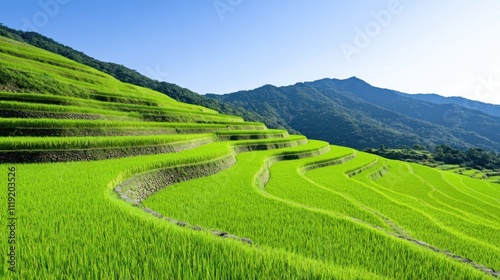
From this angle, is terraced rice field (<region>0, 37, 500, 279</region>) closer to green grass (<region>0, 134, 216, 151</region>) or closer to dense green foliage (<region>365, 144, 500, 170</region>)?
green grass (<region>0, 134, 216, 151</region>)

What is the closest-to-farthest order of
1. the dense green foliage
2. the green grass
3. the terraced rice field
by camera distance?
the terraced rice field < the green grass < the dense green foliage

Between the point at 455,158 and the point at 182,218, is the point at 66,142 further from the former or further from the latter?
the point at 455,158

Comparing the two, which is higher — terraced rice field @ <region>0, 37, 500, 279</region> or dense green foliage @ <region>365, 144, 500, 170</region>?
terraced rice field @ <region>0, 37, 500, 279</region>

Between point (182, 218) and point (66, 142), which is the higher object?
point (66, 142)

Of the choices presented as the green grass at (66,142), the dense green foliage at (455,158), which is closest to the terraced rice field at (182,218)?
the green grass at (66,142)

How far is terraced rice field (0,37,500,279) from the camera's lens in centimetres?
372

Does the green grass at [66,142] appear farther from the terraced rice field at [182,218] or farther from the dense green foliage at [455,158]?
the dense green foliage at [455,158]

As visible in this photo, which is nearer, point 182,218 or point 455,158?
point 182,218

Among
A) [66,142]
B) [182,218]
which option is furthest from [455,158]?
[66,142]

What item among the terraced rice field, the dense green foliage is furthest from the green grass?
the dense green foliage

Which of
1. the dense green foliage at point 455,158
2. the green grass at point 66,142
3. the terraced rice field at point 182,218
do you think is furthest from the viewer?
the dense green foliage at point 455,158

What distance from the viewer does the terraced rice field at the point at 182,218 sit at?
147 inches

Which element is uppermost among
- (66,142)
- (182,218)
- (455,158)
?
(66,142)

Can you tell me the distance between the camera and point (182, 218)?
7.86 m
